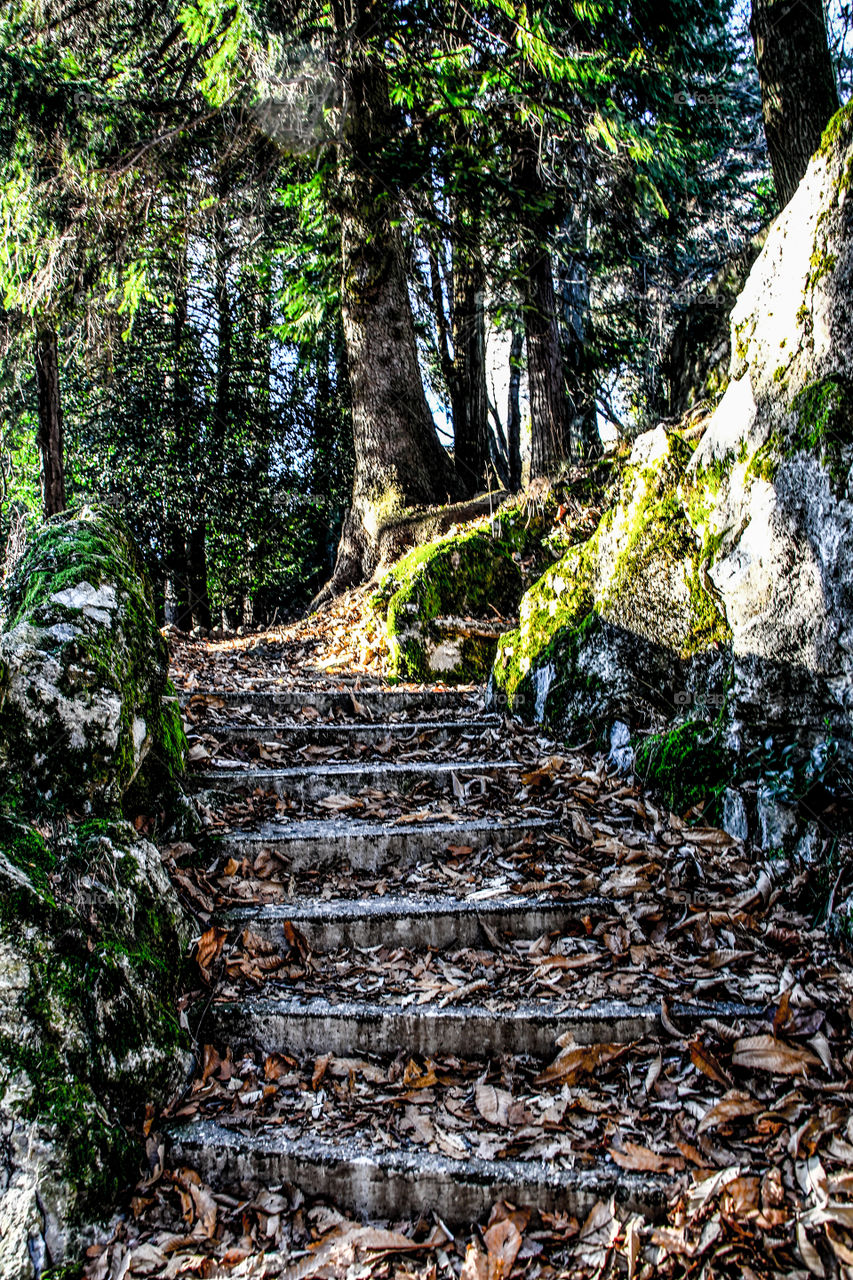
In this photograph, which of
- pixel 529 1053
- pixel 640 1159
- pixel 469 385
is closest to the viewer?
pixel 640 1159

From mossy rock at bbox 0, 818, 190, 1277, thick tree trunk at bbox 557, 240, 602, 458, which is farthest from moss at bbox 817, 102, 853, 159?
thick tree trunk at bbox 557, 240, 602, 458

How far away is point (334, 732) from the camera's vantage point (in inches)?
198

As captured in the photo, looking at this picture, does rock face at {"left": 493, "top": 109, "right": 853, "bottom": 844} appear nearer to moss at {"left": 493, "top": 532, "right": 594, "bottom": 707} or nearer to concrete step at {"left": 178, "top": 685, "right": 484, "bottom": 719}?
moss at {"left": 493, "top": 532, "right": 594, "bottom": 707}

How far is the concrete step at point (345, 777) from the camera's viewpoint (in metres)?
4.32

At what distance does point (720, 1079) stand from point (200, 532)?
12.6 meters

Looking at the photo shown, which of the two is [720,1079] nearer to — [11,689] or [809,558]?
[809,558]

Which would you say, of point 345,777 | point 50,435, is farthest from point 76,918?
point 50,435

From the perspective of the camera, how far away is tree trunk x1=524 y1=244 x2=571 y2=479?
28.1 ft

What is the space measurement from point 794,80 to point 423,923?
6838 mm

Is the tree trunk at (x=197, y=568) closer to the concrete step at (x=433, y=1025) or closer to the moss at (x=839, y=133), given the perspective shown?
the concrete step at (x=433, y=1025)

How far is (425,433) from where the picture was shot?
29.8ft

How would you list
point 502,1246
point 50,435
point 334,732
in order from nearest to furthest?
1. point 502,1246
2. point 334,732
3. point 50,435

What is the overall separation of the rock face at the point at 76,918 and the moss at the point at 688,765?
7.63 feet

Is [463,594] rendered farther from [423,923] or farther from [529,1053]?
[529,1053]
